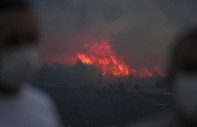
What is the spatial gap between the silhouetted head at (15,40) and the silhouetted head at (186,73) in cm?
139

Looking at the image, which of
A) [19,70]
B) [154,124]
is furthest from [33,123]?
[154,124]

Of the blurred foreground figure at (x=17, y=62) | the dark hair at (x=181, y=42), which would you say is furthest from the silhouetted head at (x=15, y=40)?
the dark hair at (x=181, y=42)

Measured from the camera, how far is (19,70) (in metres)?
1.83

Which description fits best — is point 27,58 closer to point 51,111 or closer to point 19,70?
point 19,70

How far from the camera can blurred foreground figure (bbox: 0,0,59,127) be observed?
1.78m

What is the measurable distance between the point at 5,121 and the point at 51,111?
49 centimetres

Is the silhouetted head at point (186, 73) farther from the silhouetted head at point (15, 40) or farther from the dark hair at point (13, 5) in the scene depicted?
the dark hair at point (13, 5)

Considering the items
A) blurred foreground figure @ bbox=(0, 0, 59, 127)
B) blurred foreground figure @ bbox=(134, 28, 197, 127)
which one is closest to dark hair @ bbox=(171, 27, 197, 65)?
blurred foreground figure @ bbox=(134, 28, 197, 127)

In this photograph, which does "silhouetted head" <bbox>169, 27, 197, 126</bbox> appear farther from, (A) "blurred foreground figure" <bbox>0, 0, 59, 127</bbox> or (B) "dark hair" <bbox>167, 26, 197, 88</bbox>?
(A) "blurred foreground figure" <bbox>0, 0, 59, 127</bbox>

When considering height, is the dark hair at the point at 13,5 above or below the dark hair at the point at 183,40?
above

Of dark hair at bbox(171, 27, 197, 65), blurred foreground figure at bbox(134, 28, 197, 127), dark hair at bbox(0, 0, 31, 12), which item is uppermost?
dark hair at bbox(0, 0, 31, 12)

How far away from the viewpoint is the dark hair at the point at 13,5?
70.8 inches

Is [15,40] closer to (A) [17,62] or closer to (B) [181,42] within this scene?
(A) [17,62]

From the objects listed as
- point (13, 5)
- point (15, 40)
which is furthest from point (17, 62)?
point (13, 5)
